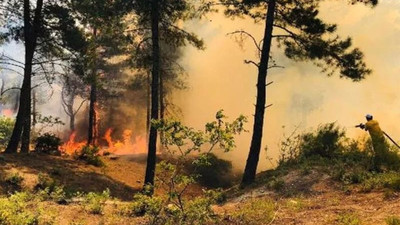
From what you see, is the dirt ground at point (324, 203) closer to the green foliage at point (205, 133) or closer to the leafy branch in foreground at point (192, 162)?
the leafy branch in foreground at point (192, 162)

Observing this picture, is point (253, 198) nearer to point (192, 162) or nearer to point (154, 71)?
point (192, 162)

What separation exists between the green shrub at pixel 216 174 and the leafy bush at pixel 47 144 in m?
7.17

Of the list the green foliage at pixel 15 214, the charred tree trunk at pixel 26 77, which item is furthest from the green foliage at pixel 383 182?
the charred tree trunk at pixel 26 77

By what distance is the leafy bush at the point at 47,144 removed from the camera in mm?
18891

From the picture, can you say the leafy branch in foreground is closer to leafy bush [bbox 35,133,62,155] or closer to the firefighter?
the firefighter

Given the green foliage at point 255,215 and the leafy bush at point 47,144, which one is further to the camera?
the leafy bush at point 47,144

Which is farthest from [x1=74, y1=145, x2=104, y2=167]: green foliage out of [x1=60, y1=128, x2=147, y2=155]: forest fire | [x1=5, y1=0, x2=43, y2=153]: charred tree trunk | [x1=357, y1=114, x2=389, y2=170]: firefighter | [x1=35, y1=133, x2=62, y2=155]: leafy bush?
[x1=60, y1=128, x2=147, y2=155]: forest fire

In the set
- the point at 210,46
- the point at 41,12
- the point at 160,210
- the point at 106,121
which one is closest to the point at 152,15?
the point at 41,12

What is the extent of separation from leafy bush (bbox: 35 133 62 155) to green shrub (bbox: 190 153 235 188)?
Result: 7.17 meters

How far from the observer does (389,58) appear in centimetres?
3978

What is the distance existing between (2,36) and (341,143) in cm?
1459

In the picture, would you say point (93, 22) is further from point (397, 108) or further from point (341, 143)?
point (397, 108)

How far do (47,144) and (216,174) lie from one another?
30.6 ft

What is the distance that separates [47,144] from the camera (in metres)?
19.2
